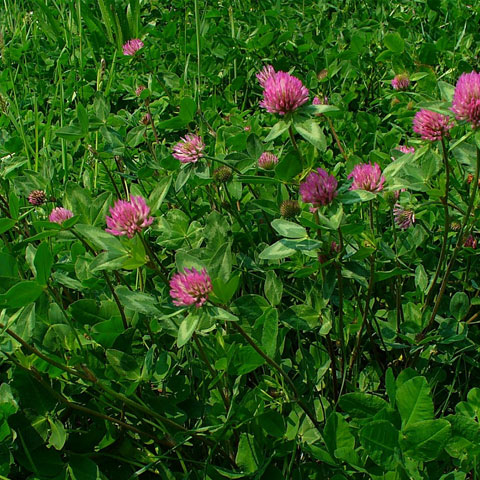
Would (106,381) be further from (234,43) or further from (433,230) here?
(234,43)

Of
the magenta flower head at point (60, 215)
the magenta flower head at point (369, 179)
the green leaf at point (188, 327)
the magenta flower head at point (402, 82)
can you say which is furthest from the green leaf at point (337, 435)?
the magenta flower head at point (402, 82)

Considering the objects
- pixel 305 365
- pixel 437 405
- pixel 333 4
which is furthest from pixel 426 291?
pixel 333 4

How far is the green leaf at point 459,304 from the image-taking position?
1.42 metres

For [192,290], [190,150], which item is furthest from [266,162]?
[192,290]

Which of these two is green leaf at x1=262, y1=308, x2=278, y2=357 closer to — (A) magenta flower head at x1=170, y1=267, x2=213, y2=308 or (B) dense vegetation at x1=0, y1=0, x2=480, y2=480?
(B) dense vegetation at x1=0, y1=0, x2=480, y2=480

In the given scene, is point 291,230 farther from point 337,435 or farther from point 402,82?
point 402,82

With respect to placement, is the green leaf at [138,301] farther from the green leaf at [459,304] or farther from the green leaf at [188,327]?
the green leaf at [459,304]

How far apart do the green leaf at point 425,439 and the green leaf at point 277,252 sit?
37 centimetres

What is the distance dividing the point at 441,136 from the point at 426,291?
39 centimetres

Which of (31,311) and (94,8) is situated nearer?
(31,311)

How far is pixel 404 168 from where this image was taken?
1.34 m

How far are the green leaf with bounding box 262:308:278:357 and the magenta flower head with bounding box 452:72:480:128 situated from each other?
483mm

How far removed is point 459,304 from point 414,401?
46 cm

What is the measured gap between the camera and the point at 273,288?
4.29 ft
